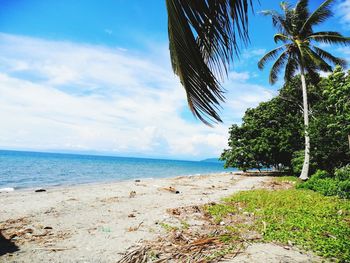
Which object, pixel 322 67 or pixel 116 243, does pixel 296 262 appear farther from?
pixel 322 67

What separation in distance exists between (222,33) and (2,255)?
5.02 meters

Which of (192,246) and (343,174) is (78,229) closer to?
(192,246)

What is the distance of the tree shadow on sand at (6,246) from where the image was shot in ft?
14.4

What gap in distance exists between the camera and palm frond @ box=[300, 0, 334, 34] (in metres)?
14.4

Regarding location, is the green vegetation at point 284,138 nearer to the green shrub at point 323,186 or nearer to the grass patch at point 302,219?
the green shrub at point 323,186

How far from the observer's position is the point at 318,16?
14.7 m

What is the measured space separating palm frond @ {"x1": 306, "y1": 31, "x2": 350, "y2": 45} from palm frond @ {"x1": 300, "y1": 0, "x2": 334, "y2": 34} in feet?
2.05

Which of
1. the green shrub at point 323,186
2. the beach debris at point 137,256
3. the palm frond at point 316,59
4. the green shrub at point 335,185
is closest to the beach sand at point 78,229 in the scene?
the beach debris at point 137,256

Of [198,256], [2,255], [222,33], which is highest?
[222,33]

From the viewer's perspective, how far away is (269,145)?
19.9 metres

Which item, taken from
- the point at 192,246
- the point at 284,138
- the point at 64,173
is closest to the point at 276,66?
the point at 284,138

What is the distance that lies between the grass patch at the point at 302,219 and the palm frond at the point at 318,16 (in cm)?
1109

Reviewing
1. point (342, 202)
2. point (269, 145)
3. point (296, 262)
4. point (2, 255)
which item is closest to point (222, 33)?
point (296, 262)

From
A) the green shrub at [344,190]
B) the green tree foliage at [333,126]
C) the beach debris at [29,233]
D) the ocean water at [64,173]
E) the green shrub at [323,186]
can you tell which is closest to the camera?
the beach debris at [29,233]
